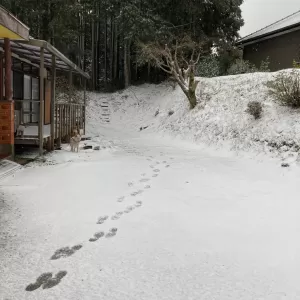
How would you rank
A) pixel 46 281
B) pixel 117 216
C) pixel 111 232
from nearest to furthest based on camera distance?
pixel 46 281
pixel 111 232
pixel 117 216

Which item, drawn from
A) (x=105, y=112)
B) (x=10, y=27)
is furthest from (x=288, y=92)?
(x=105, y=112)

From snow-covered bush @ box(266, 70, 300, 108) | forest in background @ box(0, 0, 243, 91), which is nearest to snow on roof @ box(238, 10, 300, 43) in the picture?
forest in background @ box(0, 0, 243, 91)

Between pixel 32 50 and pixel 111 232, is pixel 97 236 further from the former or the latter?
pixel 32 50

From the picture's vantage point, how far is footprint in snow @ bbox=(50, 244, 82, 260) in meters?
2.90

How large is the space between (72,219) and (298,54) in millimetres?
14898

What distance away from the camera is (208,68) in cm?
1686

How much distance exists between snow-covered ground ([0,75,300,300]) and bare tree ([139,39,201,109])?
6413 mm

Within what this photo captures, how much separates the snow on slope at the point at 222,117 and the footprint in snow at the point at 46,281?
5.89 m

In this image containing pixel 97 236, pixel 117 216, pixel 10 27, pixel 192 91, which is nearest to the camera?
pixel 97 236

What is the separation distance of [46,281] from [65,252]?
0.50 metres

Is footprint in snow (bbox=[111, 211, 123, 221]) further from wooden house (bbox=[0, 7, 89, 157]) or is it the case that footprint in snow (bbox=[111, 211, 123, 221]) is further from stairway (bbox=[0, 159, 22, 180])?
wooden house (bbox=[0, 7, 89, 157])

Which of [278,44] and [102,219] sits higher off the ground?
[278,44]

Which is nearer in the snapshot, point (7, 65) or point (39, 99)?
point (7, 65)

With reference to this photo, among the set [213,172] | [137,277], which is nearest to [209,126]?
[213,172]
